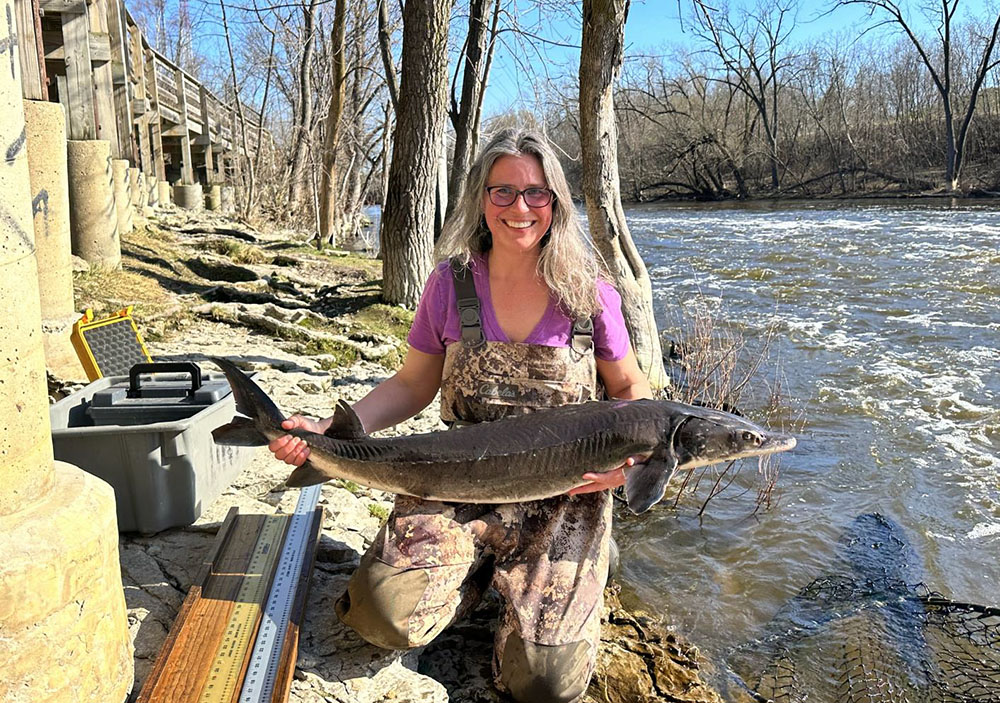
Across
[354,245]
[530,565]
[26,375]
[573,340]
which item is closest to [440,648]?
[530,565]

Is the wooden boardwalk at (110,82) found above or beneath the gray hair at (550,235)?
above

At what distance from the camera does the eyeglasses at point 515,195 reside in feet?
10.9

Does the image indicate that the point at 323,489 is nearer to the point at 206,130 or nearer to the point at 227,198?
the point at 227,198

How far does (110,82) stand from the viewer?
10219 millimetres

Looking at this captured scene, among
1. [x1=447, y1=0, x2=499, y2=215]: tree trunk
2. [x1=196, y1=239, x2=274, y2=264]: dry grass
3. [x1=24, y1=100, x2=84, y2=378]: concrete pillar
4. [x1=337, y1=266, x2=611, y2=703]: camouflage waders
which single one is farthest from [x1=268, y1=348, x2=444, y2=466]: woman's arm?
[x1=196, y1=239, x2=274, y2=264]: dry grass

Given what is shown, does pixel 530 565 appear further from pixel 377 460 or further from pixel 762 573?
pixel 762 573

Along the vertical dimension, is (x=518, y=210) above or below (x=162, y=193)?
below

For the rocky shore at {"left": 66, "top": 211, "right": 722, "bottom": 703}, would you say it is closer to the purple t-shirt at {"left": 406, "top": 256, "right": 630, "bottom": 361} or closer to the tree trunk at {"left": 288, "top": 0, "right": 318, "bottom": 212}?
the purple t-shirt at {"left": 406, "top": 256, "right": 630, "bottom": 361}

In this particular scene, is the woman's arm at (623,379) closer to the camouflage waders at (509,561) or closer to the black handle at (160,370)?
the camouflage waders at (509,561)

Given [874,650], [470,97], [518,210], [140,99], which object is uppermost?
[140,99]

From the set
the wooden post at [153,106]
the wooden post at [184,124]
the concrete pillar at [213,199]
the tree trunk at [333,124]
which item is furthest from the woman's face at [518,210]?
the concrete pillar at [213,199]

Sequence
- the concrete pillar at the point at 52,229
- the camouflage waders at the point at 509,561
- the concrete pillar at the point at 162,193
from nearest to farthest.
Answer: the camouflage waders at the point at 509,561
the concrete pillar at the point at 52,229
the concrete pillar at the point at 162,193

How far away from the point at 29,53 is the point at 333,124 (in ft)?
33.0

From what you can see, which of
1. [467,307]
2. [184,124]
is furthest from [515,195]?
[184,124]
